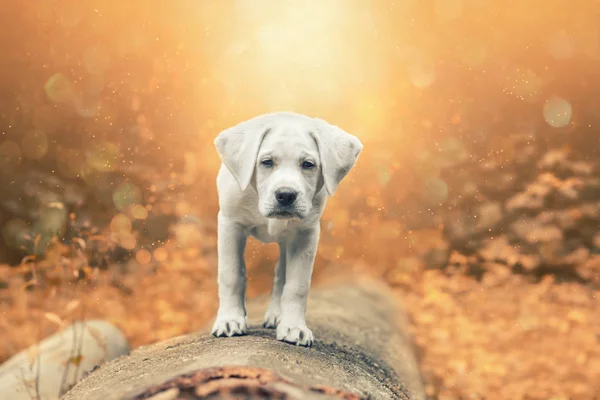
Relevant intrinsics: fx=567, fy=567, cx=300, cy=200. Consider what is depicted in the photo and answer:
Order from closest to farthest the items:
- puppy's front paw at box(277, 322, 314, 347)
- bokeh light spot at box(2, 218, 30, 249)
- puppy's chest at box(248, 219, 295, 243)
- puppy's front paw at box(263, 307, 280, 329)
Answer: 1. puppy's front paw at box(277, 322, 314, 347)
2. puppy's chest at box(248, 219, 295, 243)
3. puppy's front paw at box(263, 307, 280, 329)
4. bokeh light spot at box(2, 218, 30, 249)

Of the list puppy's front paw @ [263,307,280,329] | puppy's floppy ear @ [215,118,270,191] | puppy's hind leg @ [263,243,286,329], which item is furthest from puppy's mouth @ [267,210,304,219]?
puppy's front paw @ [263,307,280,329]

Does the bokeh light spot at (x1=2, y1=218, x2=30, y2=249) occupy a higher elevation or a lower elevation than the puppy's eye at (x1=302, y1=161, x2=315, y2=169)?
higher

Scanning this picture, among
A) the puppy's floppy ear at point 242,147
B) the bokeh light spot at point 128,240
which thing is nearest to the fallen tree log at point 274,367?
the puppy's floppy ear at point 242,147

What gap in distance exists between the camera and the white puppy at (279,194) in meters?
2.44

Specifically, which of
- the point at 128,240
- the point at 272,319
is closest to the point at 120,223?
the point at 128,240

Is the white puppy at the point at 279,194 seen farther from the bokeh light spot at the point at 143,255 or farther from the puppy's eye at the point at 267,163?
the bokeh light spot at the point at 143,255

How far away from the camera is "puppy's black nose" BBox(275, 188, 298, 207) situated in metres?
2.34

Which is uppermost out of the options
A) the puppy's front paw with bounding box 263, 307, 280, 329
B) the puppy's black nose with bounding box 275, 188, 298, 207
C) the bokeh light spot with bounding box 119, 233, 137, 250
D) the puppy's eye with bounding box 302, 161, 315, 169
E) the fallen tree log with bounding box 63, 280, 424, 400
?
the bokeh light spot with bounding box 119, 233, 137, 250

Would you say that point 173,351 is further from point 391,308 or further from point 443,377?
point 443,377

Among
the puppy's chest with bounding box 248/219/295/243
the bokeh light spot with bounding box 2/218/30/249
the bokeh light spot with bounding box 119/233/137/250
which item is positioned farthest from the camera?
the bokeh light spot with bounding box 2/218/30/249

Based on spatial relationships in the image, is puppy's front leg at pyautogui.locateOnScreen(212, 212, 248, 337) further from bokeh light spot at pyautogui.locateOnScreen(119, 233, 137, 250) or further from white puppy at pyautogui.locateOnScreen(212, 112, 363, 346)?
bokeh light spot at pyautogui.locateOnScreen(119, 233, 137, 250)

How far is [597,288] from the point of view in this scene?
5.35 metres

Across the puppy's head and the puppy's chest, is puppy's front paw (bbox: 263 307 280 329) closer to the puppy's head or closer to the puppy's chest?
the puppy's chest

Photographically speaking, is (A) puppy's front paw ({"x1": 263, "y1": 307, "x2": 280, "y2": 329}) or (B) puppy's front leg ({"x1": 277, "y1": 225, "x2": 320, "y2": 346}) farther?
(A) puppy's front paw ({"x1": 263, "y1": 307, "x2": 280, "y2": 329})
